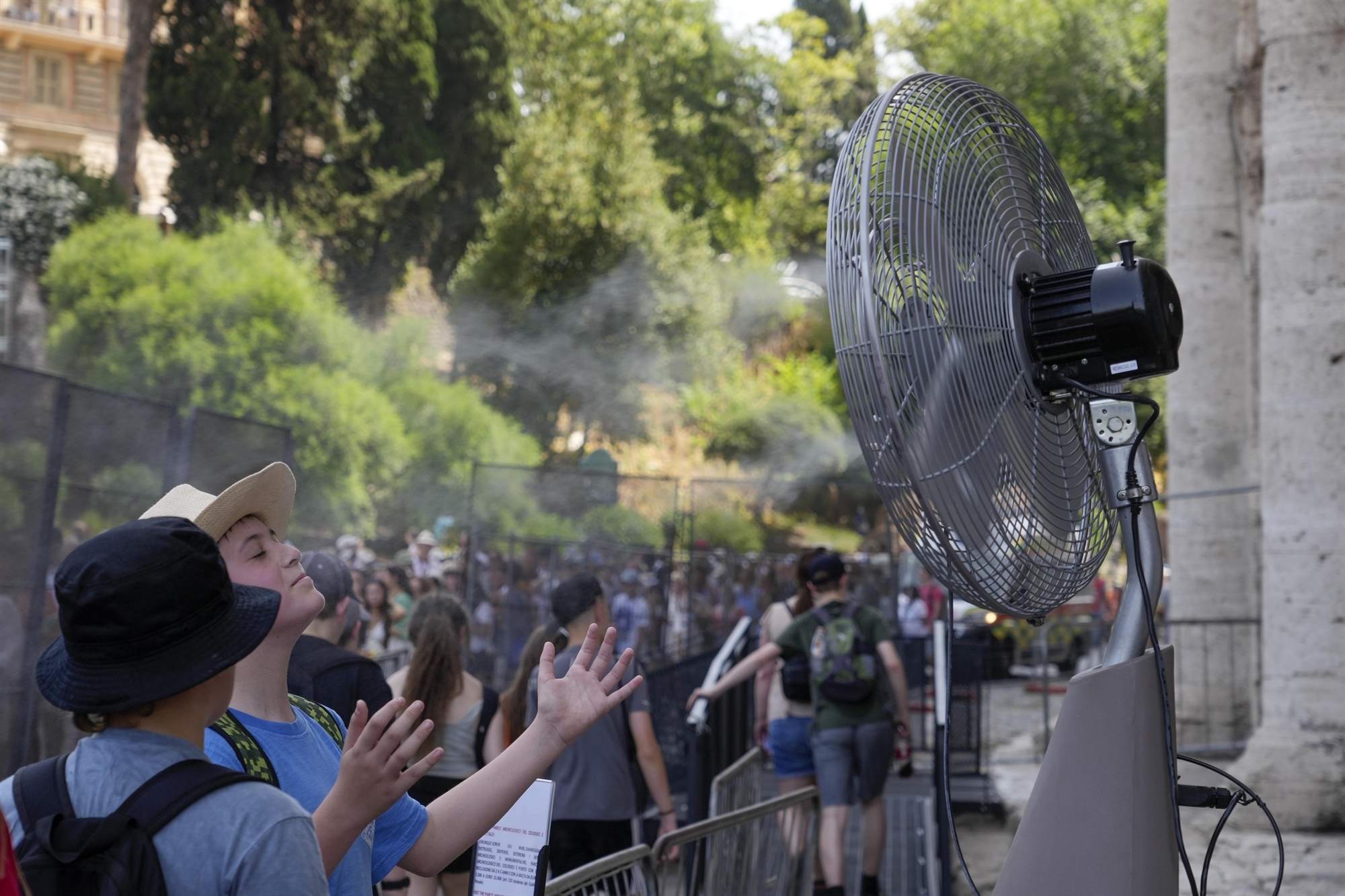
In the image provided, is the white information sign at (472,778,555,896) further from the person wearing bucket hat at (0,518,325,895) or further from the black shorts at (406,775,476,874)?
the person wearing bucket hat at (0,518,325,895)

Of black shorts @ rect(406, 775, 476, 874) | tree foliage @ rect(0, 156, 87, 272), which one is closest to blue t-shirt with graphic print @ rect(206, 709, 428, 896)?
black shorts @ rect(406, 775, 476, 874)

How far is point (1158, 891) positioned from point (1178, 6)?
29.4 feet

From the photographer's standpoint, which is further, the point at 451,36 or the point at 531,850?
the point at 451,36

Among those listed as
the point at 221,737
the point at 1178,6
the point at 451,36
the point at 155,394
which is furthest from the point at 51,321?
the point at 221,737

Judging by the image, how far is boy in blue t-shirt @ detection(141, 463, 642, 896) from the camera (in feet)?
6.20

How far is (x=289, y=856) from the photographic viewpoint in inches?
54.1

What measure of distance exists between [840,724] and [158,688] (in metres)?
4.41

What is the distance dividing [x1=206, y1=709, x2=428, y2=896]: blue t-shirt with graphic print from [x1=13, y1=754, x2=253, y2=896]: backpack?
478 millimetres

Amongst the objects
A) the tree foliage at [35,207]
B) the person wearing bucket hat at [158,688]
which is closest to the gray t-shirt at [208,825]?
the person wearing bucket hat at [158,688]

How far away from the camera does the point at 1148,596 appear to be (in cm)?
211

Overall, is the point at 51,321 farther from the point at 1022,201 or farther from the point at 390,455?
the point at 1022,201

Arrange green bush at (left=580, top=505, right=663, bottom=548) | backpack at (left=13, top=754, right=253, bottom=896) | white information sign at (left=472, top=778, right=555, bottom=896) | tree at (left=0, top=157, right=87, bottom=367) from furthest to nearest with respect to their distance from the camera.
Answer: tree at (left=0, top=157, right=87, bottom=367)
green bush at (left=580, top=505, right=663, bottom=548)
white information sign at (left=472, top=778, right=555, bottom=896)
backpack at (left=13, top=754, right=253, bottom=896)

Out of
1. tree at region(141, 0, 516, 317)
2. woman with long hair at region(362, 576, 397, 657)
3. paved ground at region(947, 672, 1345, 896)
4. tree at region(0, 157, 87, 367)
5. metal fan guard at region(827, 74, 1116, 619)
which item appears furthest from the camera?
tree at region(141, 0, 516, 317)

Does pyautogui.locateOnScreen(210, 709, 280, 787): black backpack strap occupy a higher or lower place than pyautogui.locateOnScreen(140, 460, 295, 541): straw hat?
lower
